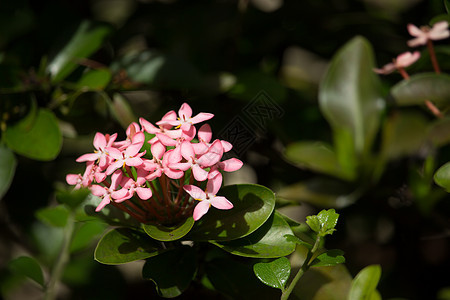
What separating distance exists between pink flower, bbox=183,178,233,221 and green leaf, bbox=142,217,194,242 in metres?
0.03

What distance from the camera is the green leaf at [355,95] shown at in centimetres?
98

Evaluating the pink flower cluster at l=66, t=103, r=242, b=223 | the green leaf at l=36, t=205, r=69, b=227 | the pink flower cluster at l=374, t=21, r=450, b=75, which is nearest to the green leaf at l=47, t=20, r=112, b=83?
the green leaf at l=36, t=205, r=69, b=227

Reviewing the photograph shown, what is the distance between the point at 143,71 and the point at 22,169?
0.41m

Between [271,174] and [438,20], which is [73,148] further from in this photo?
[438,20]

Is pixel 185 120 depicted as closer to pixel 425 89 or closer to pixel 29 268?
pixel 29 268

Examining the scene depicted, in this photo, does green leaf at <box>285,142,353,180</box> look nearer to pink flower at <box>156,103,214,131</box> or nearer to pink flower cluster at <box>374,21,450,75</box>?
pink flower cluster at <box>374,21,450,75</box>

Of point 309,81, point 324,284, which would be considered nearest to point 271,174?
point 309,81

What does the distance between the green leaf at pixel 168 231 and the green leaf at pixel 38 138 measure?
301 millimetres

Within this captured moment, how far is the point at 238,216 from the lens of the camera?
26.6 inches

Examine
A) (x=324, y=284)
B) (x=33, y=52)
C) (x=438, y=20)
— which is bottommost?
(x=324, y=284)

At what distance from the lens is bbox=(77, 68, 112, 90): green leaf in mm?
953

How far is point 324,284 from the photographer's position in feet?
2.44

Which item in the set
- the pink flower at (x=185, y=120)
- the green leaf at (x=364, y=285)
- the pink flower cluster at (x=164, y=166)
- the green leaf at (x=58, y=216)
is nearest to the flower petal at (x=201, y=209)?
the pink flower cluster at (x=164, y=166)

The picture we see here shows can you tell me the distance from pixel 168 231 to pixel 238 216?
10cm
